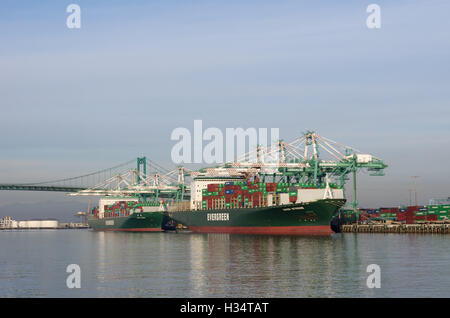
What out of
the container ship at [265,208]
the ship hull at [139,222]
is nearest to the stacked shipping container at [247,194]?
the container ship at [265,208]

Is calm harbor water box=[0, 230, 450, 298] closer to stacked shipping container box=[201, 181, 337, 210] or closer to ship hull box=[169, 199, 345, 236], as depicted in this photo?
ship hull box=[169, 199, 345, 236]

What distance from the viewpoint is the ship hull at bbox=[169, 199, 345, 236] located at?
83938mm

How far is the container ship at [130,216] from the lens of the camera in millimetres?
135125

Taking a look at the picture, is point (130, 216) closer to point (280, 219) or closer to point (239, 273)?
point (280, 219)

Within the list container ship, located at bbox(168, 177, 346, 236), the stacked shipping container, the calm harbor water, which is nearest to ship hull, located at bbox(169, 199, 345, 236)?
container ship, located at bbox(168, 177, 346, 236)

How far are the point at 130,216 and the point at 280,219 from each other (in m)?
59.1

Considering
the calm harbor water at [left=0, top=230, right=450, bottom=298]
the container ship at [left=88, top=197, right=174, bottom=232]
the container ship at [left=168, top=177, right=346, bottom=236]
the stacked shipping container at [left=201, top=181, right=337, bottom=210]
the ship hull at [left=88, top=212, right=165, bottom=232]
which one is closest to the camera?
the calm harbor water at [left=0, top=230, right=450, bottom=298]

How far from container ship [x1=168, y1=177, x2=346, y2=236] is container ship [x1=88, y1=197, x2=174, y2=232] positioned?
1792 centimetres

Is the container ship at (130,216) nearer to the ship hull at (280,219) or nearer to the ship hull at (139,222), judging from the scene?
the ship hull at (139,222)

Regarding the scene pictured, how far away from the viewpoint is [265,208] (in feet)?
298

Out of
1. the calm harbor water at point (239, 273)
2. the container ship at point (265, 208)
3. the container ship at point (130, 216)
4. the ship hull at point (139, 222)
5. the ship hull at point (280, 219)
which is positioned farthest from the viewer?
the container ship at point (130, 216)
